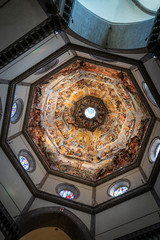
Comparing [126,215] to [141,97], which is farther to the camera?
[141,97]

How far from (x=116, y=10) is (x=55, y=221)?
1333cm

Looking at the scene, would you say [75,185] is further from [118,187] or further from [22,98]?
[22,98]

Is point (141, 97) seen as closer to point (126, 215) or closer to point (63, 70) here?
point (63, 70)

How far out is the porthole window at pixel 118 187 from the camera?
14969 millimetres

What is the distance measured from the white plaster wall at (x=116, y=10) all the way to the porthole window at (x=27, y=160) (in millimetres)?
10607

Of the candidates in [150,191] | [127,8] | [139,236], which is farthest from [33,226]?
[127,8]

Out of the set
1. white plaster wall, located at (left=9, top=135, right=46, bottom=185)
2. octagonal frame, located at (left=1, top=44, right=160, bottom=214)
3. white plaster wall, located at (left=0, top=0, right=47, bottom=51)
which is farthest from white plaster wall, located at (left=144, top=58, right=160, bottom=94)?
white plaster wall, located at (left=9, top=135, right=46, bottom=185)

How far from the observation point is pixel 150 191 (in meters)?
13.0

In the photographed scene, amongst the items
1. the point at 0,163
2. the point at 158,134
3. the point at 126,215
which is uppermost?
the point at 0,163

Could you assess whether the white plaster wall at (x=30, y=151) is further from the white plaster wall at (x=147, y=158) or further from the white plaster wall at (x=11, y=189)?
the white plaster wall at (x=147, y=158)

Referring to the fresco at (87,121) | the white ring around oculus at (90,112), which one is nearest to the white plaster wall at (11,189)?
the fresco at (87,121)

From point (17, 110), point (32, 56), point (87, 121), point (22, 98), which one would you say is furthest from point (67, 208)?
point (32, 56)

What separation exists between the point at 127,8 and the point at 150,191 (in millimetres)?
10692

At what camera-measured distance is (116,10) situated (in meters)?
12.2
